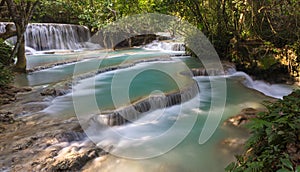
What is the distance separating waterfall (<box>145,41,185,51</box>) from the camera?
1724 centimetres

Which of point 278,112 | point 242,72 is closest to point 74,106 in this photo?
point 278,112

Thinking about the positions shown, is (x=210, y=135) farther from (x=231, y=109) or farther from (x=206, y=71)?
(x=206, y=71)

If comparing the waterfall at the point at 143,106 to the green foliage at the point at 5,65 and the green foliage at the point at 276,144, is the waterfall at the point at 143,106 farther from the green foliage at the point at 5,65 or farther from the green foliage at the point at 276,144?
the green foliage at the point at 5,65

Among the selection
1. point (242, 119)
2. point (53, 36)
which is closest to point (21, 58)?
A: point (242, 119)

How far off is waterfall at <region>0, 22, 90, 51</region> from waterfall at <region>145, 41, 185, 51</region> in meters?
5.97

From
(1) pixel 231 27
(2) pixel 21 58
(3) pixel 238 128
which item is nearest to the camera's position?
(3) pixel 238 128

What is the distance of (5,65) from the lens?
306 inches

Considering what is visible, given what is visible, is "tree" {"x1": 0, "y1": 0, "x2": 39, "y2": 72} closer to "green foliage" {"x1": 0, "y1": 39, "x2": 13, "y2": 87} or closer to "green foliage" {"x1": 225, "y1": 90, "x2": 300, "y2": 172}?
"green foliage" {"x1": 0, "y1": 39, "x2": 13, "y2": 87}

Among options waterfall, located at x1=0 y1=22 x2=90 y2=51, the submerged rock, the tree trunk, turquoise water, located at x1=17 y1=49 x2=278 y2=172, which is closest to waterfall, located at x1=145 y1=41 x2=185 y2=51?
waterfall, located at x1=0 y1=22 x2=90 y2=51

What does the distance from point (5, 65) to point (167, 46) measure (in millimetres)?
12273

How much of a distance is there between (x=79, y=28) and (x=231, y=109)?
18.1 metres

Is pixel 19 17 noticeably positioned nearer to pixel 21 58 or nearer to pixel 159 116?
pixel 21 58

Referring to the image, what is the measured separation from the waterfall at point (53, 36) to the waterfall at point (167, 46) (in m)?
5.97

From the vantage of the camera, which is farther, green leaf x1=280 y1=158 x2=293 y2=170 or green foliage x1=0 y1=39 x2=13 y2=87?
green foliage x1=0 y1=39 x2=13 y2=87
